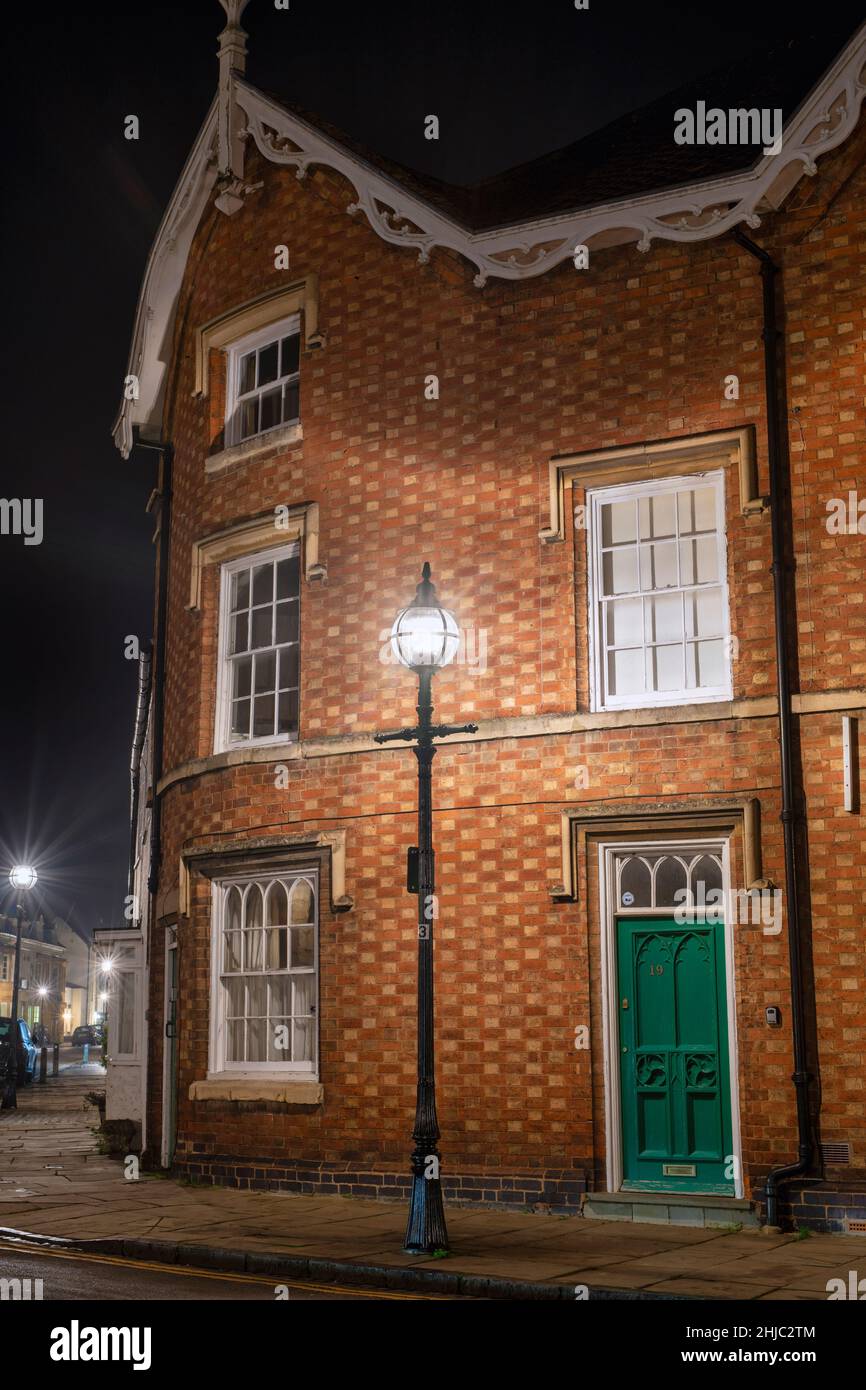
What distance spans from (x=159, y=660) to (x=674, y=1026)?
8.53 m

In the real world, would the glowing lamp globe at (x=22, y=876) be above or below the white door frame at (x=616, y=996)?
above

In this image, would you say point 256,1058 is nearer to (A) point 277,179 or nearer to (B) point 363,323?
(B) point 363,323

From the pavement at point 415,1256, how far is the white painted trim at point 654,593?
4513mm

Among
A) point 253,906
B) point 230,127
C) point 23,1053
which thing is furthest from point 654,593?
point 23,1053

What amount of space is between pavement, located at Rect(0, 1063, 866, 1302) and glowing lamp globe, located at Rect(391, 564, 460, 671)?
4.33 meters

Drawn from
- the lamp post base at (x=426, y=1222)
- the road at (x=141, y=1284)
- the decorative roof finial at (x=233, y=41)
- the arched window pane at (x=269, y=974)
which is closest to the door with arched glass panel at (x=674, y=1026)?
the lamp post base at (x=426, y=1222)

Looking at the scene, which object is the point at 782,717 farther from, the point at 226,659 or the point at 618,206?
the point at 226,659

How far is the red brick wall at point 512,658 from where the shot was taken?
41.8 ft

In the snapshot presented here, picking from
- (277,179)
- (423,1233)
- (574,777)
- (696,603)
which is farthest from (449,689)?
(277,179)

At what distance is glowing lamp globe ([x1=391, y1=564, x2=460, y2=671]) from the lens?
11516 millimetres

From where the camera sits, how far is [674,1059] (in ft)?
42.7

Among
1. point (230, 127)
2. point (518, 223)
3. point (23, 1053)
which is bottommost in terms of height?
point (23, 1053)

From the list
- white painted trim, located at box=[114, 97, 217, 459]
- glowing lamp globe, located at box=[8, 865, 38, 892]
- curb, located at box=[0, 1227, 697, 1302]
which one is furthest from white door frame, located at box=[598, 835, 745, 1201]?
glowing lamp globe, located at box=[8, 865, 38, 892]

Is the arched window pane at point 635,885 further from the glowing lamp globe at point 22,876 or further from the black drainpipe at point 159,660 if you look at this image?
the glowing lamp globe at point 22,876
